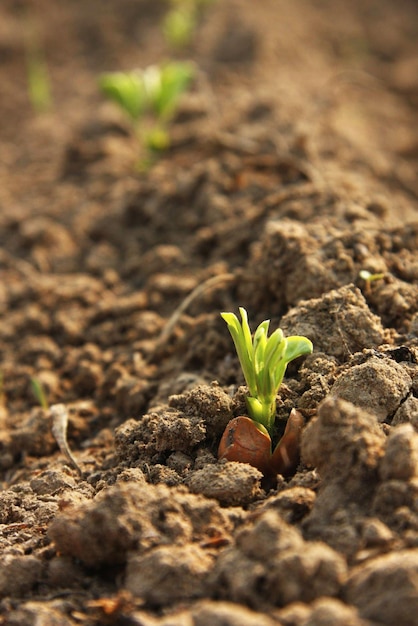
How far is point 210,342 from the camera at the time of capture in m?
2.38

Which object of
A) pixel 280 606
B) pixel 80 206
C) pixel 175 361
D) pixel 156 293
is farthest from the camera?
pixel 80 206

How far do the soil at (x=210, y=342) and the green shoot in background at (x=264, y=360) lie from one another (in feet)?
0.29

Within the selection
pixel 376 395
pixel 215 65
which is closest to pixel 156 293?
pixel 376 395

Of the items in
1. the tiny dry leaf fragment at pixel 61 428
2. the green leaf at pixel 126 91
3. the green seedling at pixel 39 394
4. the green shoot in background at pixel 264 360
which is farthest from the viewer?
the green leaf at pixel 126 91

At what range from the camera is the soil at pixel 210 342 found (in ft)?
4.60

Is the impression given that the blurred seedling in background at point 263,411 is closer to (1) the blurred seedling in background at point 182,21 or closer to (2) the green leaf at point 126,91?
(2) the green leaf at point 126,91

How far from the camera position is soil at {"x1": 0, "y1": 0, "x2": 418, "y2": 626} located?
4.60ft

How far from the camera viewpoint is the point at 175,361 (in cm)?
247

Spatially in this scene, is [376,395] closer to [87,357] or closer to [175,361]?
[175,361]

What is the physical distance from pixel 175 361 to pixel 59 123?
2853 millimetres

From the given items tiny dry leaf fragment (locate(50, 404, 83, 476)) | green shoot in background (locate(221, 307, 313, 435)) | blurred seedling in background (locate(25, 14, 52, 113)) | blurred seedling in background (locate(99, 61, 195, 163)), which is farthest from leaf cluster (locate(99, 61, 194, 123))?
green shoot in background (locate(221, 307, 313, 435))

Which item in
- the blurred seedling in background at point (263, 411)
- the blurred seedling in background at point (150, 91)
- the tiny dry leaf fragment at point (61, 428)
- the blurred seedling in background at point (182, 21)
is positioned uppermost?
the blurred seedling in background at point (182, 21)

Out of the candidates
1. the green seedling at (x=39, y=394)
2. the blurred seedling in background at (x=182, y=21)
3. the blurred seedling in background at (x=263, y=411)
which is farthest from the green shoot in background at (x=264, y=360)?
the blurred seedling in background at (x=182, y=21)

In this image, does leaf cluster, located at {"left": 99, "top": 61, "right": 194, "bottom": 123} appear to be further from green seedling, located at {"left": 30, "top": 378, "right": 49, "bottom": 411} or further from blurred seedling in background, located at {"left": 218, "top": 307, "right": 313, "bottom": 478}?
blurred seedling in background, located at {"left": 218, "top": 307, "right": 313, "bottom": 478}
